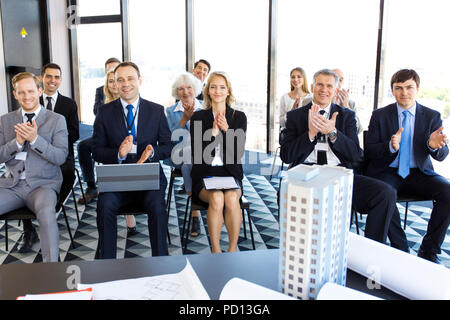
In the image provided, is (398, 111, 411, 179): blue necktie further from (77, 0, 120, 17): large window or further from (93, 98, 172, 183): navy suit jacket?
(77, 0, 120, 17): large window

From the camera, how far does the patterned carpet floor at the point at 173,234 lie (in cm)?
334

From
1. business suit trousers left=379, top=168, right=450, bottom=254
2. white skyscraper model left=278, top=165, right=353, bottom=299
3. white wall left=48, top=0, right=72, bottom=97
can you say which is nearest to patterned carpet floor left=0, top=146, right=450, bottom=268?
business suit trousers left=379, top=168, right=450, bottom=254

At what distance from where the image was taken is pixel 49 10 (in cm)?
811

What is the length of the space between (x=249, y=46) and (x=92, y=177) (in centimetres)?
344

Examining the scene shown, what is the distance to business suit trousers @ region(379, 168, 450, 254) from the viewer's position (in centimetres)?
307

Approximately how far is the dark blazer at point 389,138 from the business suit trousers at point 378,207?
304 mm

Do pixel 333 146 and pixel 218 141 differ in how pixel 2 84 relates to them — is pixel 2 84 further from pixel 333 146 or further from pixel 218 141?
pixel 333 146

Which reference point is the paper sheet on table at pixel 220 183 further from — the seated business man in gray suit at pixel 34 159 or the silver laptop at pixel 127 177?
the seated business man in gray suit at pixel 34 159

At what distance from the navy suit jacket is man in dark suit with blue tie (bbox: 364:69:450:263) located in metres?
1.74

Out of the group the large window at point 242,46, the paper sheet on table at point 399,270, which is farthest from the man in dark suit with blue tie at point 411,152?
the large window at point 242,46

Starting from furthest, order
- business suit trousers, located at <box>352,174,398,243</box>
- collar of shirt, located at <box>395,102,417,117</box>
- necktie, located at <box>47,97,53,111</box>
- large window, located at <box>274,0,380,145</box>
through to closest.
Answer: large window, located at <box>274,0,380,145</box>
necktie, located at <box>47,97,53,111</box>
collar of shirt, located at <box>395,102,417,117</box>
business suit trousers, located at <box>352,174,398,243</box>

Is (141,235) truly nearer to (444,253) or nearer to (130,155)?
(130,155)

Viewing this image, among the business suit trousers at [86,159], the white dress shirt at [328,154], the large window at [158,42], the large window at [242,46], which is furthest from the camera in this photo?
the large window at [158,42]

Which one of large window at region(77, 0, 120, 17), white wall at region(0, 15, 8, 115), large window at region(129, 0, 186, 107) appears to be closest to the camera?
white wall at region(0, 15, 8, 115)
